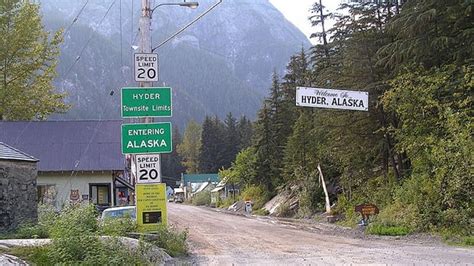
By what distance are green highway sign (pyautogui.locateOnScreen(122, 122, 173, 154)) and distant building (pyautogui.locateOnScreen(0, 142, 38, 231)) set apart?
256 inches

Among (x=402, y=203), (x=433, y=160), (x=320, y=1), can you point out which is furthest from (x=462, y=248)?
(x=320, y=1)

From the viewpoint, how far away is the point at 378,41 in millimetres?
27922

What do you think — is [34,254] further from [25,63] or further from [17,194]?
[25,63]

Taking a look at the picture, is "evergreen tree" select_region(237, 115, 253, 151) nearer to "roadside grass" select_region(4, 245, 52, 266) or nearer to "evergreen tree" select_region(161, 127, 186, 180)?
"evergreen tree" select_region(161, 127, 186, 180)

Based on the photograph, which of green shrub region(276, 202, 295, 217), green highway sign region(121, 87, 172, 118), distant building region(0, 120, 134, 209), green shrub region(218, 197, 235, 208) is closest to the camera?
green highway sign region(121, 87, 172, 118)

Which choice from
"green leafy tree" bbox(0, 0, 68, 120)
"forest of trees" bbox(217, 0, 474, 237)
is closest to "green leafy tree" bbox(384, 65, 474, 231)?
"forest of trees" bbox(217, 0, 474, 237)

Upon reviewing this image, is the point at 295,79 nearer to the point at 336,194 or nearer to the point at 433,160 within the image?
the point at 336,194

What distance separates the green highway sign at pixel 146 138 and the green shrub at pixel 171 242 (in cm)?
212

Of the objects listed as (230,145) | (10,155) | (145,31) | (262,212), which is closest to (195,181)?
(230,145)

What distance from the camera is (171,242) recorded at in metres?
14.8

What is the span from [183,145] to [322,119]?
335 feet

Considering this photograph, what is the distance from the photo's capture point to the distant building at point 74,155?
35.1 metres

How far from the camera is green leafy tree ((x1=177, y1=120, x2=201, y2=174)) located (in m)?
127

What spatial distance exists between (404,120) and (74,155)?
69.8ft
